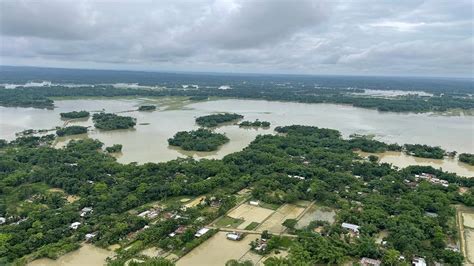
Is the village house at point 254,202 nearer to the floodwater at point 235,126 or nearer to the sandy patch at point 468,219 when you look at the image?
the sandy patch at point 468,219

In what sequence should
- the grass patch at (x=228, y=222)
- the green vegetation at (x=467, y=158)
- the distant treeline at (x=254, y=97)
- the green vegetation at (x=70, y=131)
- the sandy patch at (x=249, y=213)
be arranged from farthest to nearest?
the distant treeline at (x=254, y=97), the green vegetation at (x=70, y=131), the green vegetation at (x=467, y=158), the sandy patch at (x=249, y=213), the grass patch at (x=228, y=222)

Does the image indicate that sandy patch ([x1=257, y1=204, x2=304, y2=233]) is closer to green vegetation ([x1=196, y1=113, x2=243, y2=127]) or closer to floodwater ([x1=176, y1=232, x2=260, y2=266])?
floodwater ([x1=176, y1=232, x2=260, y2=266])

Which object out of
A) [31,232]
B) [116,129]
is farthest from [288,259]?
[116,129]

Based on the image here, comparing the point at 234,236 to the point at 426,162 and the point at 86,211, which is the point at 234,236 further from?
the point at 426,162

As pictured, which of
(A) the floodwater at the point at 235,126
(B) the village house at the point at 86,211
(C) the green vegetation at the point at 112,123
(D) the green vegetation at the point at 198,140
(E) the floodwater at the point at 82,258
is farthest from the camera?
(C) the green vegetation at the point at 112,123

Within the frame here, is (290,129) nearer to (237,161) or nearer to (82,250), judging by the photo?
(237,161)

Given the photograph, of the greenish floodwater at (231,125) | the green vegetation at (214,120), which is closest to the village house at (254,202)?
the greenish floodwater at (231,125)
